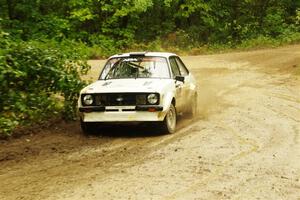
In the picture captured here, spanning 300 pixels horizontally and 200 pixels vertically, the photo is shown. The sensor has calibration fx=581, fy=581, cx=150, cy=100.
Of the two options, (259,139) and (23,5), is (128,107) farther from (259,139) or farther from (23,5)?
(23,5)

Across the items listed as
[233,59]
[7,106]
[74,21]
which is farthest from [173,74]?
[74,21]

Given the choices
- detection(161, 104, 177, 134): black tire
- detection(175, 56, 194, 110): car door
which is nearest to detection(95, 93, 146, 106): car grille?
detection(161, 104, 177, 134): black tire

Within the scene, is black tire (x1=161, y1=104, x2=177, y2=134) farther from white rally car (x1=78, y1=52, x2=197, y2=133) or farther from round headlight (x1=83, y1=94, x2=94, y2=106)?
round headlight (x1=83, y1=94, x2=94, y2=106)

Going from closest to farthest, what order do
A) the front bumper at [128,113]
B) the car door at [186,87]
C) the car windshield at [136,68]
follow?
the front bumper at [128,113] < the car windshield at [136,68] < the car door at [186,87]

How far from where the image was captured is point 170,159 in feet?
28.6

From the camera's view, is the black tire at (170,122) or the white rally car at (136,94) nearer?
the white rally car at (136,94)

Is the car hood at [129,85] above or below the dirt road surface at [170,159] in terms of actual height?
above

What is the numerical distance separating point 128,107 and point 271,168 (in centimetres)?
329

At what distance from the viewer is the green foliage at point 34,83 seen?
34.7 feet

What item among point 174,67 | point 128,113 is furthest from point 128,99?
point 174,67

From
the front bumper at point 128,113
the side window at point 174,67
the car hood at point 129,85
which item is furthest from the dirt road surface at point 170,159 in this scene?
the side window at point 174,67

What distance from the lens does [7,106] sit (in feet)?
34.9

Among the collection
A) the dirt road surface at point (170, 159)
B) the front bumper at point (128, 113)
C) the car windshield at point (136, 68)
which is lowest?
the dirt road surface at point (170, 159)

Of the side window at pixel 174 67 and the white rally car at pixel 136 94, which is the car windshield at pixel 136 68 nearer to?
the white rally car at pixel 136 94
